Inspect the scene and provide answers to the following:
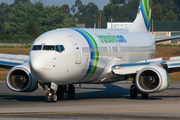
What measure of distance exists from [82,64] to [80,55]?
19.3 inches

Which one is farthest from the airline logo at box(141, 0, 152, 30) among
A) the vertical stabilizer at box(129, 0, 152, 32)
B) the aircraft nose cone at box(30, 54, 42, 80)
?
the aircraft nose cone at box(30, 54, 42, 80)

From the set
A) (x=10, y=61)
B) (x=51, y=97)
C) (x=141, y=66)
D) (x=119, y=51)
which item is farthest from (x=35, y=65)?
(x=119, y=51)

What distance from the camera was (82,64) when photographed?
20.3 metres

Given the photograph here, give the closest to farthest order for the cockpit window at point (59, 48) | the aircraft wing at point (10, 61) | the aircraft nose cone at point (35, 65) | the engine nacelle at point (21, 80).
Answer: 1. the aircraft nose cone at point (35, 65)
2. the cockpit window at point (59, 48)
3. the engine nacelle at point (21, 80)
4. the aircraft wing at point (10, 61)

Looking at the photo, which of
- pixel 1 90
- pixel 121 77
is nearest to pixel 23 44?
pixel 1 90

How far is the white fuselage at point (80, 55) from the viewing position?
18.8m

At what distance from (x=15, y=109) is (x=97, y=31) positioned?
28.2 feet

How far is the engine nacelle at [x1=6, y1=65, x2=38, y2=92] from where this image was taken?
2195 centimetres

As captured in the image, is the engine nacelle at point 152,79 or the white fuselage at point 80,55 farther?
the engine nacelle at point 152,79

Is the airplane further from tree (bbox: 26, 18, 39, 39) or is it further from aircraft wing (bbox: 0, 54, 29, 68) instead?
tree (bbox: 26, 18, 39, 39)

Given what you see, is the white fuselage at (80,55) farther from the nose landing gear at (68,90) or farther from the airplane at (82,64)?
the nose landing gear at (68,90)

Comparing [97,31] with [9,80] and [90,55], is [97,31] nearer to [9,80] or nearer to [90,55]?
A: [90,55]

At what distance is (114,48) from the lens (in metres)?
24.6

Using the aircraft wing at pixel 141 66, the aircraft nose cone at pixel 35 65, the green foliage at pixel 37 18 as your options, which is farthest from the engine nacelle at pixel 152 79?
the green foliage at pixel 37 18
